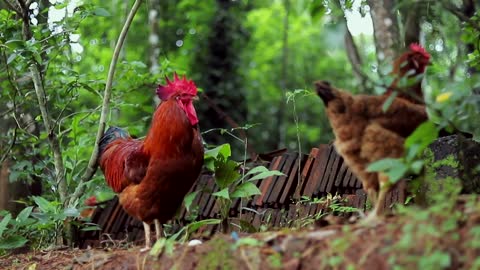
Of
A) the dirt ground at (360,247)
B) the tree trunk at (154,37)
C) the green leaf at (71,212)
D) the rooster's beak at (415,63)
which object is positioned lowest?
the green leaf at (71,212)

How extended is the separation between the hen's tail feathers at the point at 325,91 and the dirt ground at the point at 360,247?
578 millimetres

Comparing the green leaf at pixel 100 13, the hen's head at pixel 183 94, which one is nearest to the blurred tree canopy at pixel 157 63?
the green leaf at pixel 100 13

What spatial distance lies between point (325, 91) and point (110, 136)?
3287 millimetres

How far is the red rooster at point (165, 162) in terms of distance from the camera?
5.17 metres

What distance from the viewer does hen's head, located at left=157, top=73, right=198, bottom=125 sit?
5391mm

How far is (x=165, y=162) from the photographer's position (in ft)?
16.9

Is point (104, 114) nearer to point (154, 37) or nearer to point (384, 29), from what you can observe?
point (384, 29)

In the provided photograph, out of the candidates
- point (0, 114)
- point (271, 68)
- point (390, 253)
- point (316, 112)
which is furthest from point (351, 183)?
point (271, 68)

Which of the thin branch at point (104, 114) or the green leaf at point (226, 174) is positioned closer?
the green leaf at point (226, 174)

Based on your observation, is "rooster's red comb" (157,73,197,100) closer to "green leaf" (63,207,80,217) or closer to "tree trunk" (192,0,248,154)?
"green leaf" (63,207,80,217)

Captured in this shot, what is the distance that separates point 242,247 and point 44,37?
3531 millimetres

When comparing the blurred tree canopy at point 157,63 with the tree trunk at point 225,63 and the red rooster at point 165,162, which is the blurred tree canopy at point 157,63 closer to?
the tree trunk at point 225,63

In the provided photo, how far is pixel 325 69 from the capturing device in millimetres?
25203

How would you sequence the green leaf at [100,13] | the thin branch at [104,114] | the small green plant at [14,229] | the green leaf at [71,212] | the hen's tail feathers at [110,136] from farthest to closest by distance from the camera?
1. the hen's tail feathers at [110,136]
2. the thin branch at [104,114]
3. the green leaf at [100,13]
4. the green leaf at [71,212]
5. the small green plant at [14,229]
